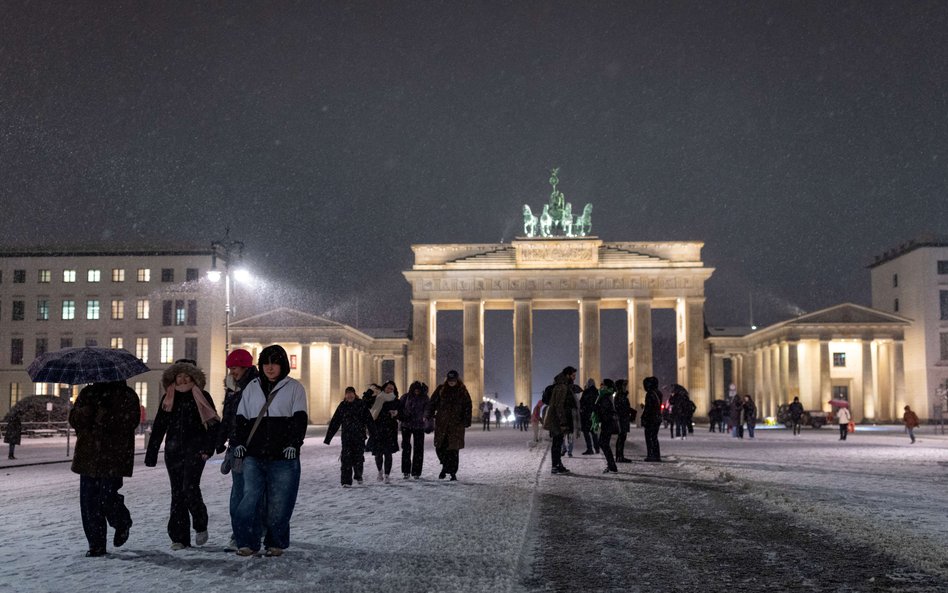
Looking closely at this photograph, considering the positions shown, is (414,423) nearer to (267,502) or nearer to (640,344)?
(267,502)

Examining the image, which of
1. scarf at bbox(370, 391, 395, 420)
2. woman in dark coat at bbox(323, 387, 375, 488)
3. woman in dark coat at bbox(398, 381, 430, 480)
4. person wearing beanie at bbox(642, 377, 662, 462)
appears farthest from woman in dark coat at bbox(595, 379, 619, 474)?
woman in dark coat at bbox(323, 387, 375, 488)

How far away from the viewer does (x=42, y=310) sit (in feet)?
Result: 240

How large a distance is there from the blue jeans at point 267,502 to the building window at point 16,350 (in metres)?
70.6

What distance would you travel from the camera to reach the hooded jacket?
29.8 ft

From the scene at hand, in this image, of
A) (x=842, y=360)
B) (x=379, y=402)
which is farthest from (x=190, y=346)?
(x=379, y=402)

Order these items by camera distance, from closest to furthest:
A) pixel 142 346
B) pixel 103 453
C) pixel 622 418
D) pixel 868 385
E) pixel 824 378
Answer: pixel 103 453
pixel 622 418
pixel 868 385
pixel 824 378
pixel 142 346

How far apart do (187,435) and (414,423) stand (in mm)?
8233

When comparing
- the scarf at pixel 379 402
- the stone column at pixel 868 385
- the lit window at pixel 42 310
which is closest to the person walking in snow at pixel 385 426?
the scarf at pixel 379 402

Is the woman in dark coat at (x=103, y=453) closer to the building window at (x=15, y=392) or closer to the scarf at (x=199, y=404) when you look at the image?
the scarf at (x=199, y=404)

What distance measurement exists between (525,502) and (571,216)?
64972 millimetres

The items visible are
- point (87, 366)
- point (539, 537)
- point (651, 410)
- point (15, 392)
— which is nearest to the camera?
point (539, 537)

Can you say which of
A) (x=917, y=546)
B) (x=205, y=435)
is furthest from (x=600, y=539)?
(x=205, y=435)

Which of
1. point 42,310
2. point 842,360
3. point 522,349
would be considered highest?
point 42,310

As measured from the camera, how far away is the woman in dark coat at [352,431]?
16.6 metres
